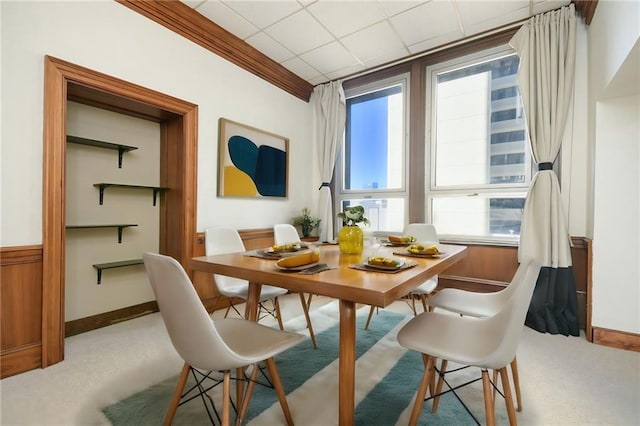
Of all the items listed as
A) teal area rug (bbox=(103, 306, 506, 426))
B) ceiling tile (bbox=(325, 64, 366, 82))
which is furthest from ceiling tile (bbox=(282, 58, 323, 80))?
teal area rug (bbox=(103, 306, 506, 426))

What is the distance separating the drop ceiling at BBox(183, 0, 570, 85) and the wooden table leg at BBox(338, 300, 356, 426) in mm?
2698

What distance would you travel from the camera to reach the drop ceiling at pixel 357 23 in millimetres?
2646

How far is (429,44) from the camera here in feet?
10.7

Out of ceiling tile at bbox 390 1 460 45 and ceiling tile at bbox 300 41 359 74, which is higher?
ceiling tile at bbox 390 1 460 45

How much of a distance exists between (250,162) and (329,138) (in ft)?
4.20

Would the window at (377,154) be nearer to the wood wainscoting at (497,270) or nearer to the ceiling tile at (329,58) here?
the ceiling tile at (329,58)


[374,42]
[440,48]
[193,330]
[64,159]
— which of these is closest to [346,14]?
[374,42]

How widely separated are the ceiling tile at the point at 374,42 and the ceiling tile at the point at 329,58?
0.09m

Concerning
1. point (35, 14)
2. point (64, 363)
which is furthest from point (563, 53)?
point (64, 363)

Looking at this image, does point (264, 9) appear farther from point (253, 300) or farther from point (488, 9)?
point (253, 300)

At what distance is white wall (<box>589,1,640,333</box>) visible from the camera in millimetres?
2250

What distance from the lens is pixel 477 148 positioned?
3232 mm

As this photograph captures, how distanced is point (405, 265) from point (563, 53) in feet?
8.93

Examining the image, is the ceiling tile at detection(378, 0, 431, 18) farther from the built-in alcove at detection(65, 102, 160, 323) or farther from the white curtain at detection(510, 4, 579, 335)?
the built-in alcove at detection(65, 102, 160, 323)
